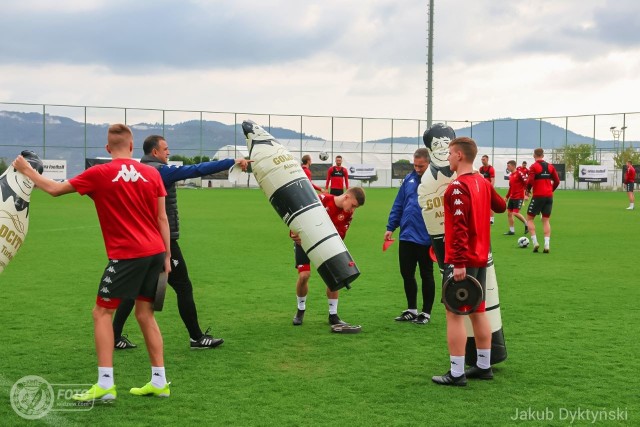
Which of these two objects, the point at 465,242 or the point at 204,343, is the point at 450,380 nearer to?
the point at 465,242

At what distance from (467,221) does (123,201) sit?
269cm

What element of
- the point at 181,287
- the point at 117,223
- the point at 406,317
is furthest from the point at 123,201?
the point at 406,317

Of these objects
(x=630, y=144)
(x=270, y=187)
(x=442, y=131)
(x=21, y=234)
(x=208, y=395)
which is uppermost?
(x=630, y=144)

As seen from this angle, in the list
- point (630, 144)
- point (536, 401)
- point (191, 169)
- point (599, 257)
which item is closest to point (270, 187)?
point (191, 169)

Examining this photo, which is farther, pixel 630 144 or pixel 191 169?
pixel 630 144

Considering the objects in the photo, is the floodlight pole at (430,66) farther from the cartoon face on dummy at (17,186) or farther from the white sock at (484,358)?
the cartoon face on dummy at (17,186)

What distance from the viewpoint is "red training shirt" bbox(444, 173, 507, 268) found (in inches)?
225

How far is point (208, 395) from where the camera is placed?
5.66m

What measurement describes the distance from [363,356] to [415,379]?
0.87 meters

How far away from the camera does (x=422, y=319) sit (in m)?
8.37

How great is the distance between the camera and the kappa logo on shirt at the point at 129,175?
5.36 metres

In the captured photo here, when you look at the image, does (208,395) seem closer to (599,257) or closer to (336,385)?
(336,385)

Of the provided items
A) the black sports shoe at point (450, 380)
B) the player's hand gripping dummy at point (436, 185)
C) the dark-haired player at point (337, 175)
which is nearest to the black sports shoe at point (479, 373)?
the black sports shoe at point (450, 380)

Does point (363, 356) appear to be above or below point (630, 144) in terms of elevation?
below
